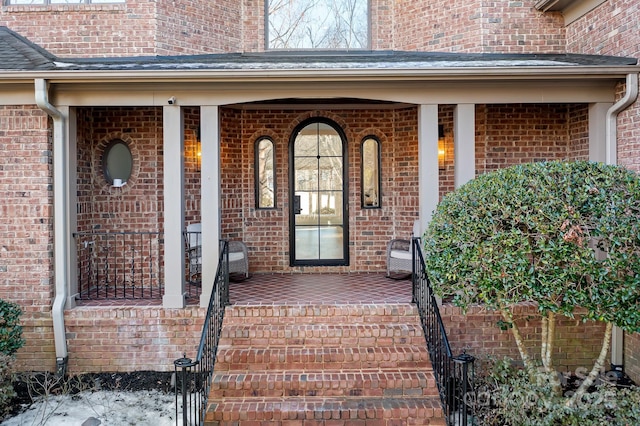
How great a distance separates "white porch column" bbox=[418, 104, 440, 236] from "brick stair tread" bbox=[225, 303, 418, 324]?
3.27ft

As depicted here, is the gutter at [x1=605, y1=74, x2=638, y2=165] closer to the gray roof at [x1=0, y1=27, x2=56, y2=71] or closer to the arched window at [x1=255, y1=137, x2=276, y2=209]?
the arched window at [x1=255, y1=137, x2=276, y2=209]

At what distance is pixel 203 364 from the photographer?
15.4 feet

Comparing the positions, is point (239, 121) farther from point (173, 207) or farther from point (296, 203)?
point (173, 207)

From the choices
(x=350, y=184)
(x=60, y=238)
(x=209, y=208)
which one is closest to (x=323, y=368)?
(x=209, y=208)

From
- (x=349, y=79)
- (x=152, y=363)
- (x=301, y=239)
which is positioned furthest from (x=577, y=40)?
(x=152, y=363)

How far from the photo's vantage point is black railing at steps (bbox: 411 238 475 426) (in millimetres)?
4184

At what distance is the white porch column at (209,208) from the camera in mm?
5582

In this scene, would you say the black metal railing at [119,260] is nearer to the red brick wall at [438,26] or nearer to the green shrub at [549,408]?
the green shrub at [549,408]

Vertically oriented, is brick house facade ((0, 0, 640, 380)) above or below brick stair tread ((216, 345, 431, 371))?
above

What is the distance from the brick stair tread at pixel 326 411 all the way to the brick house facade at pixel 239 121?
4.49 feet

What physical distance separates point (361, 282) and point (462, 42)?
406cm

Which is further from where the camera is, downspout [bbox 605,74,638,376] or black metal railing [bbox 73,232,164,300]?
black metal railing [bbox 73,232,164,300]

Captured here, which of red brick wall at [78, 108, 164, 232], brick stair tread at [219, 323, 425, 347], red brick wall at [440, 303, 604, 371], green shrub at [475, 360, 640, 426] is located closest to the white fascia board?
red brick wall at [78, 108, 164, 232]

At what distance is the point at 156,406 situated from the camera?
4.89m
